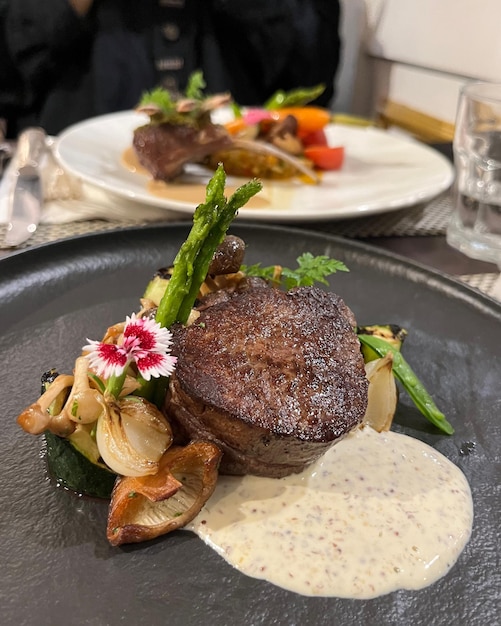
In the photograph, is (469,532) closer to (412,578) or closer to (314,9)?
(412,578)

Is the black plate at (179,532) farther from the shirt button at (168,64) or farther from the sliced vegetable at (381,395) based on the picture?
the shirt button at (168,64)

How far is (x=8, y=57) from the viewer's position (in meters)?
5.04

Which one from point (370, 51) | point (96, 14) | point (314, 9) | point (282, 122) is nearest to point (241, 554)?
point (282, 122)

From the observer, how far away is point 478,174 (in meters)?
2.92

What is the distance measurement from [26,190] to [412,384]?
6.73 feet

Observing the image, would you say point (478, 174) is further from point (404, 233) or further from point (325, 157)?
point (325, 157)

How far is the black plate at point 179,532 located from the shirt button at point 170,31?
3526mm

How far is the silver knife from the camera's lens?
8.14 ft

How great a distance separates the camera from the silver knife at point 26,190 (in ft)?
8.14

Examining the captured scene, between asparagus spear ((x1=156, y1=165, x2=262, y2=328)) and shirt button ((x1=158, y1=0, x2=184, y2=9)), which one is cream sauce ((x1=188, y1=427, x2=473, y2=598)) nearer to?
asparagus spear ((x1=156, y1=165, x2=262, y2=328))

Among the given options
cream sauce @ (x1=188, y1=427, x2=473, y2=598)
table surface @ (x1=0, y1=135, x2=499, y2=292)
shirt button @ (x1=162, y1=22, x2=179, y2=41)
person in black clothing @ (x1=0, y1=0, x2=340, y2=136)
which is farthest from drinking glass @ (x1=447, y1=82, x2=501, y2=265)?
shirt button @ (x1=162, y1=22, x2=179, y2=41)

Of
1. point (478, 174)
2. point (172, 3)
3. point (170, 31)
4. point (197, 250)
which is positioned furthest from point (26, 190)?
point (172, 3)

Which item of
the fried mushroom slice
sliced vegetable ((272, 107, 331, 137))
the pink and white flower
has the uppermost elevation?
the pink and white flower

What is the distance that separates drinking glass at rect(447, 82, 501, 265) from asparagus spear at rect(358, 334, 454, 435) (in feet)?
3.81
